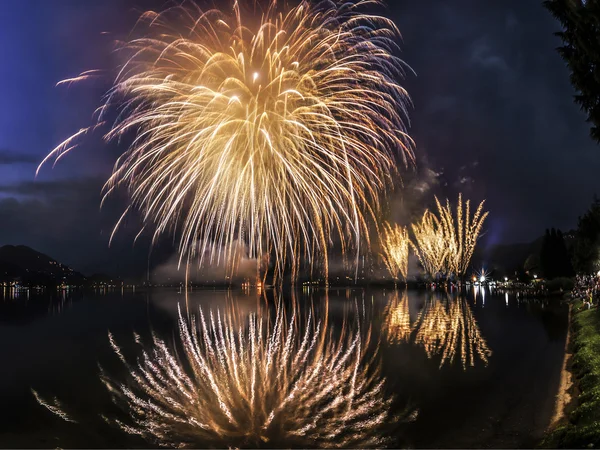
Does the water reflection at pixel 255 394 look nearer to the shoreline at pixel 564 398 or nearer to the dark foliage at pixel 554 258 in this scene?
the shoreline at pixel 564 398

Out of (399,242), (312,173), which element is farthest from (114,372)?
(399,242)

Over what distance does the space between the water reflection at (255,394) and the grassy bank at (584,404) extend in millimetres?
3844

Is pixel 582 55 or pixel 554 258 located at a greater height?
pixel 582 55

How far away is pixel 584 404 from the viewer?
11.6 m

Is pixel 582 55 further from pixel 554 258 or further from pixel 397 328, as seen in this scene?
pixel 554 258

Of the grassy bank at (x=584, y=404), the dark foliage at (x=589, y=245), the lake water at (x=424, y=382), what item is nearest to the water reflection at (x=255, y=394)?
the lake water at (x=424, y=382)

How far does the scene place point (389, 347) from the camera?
77.9 ft

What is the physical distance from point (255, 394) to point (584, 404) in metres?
9.44

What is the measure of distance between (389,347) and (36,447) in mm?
16552

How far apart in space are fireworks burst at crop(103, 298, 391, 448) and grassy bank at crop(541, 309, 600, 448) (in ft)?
13.0

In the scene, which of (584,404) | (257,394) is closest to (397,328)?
(257,394)

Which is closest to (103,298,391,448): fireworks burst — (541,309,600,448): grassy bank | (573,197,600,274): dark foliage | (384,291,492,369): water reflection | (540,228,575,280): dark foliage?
(384,291,492,369): water reflection

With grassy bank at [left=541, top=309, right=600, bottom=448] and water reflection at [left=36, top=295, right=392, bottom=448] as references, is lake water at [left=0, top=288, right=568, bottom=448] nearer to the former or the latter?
water reflection at [left=36, top=295, right=392, bottom=448]

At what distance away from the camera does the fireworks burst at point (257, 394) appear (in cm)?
1166
